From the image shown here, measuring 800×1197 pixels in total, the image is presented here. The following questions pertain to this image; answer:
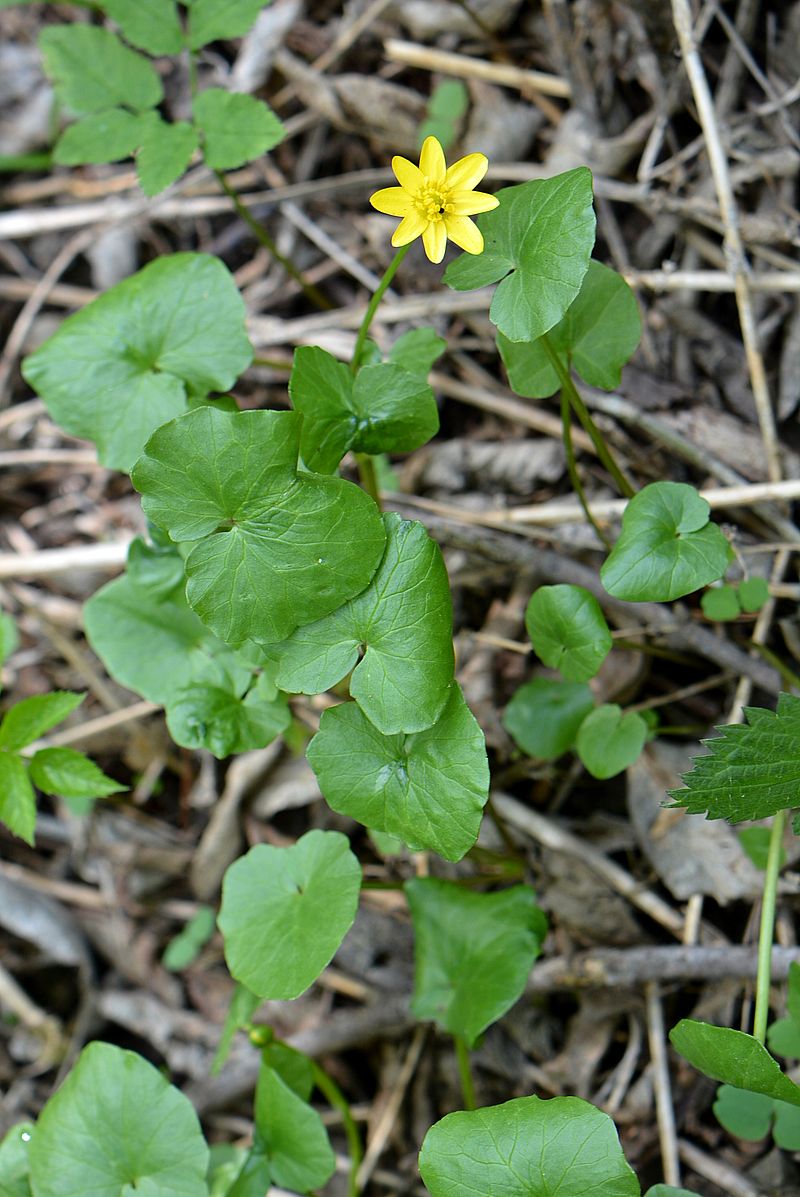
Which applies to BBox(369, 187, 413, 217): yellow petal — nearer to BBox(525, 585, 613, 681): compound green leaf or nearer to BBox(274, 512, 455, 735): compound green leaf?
BBox(274, 512, 455, 735): compound green leaf

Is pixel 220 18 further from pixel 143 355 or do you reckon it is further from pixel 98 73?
pixel 143 355

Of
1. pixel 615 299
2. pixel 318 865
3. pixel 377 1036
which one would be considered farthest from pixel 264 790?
pixel 615 299

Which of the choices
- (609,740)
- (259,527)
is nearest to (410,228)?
(259,527)

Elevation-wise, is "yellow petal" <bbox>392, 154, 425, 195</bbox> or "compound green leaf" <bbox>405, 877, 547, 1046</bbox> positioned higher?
"yellow petal" <bbox>392, 154, 425, 195</bbox>

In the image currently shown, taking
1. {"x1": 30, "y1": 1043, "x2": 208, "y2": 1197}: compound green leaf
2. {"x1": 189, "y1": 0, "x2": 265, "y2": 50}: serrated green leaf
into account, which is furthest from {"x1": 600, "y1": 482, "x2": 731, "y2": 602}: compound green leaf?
{"x1": 189, "y1": 0, "x2": 265, "y2": 50}: serrated green leaf

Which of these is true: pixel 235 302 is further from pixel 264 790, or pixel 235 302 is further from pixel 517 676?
pixel 264 790

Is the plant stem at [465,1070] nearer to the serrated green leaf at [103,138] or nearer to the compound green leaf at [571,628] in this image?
the compound green leaf at [571,628]
